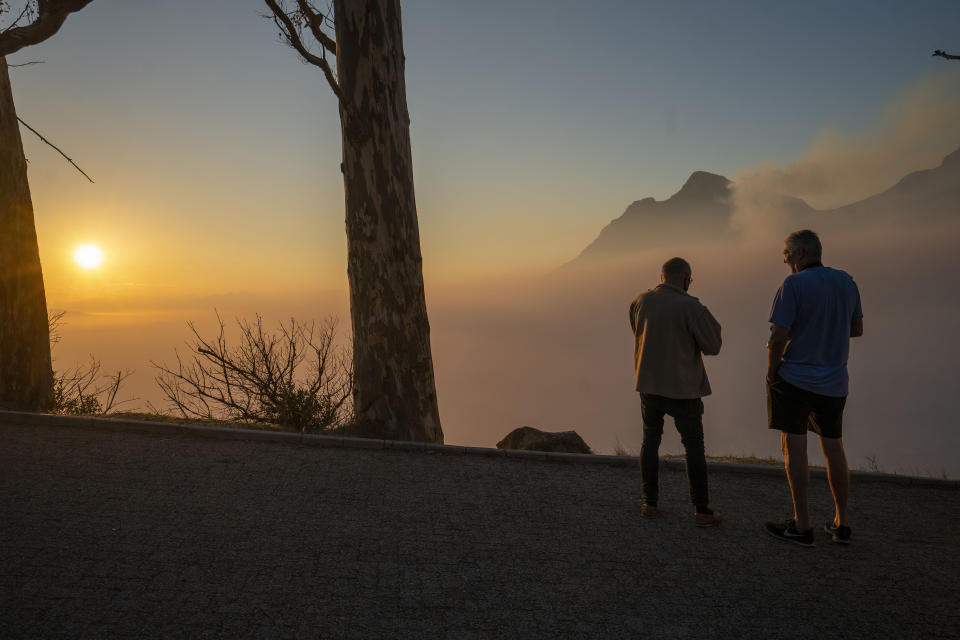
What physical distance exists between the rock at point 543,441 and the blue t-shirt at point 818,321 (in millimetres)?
3830

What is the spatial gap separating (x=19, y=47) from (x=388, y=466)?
25.8 ft

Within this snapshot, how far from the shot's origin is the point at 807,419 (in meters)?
4.38

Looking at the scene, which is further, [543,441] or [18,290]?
[18,290]

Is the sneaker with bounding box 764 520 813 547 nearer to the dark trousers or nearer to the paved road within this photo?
the paved road

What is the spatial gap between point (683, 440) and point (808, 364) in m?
1.02

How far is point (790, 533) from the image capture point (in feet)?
14.4

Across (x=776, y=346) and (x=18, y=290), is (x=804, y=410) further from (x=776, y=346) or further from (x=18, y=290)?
(x=18, y=290)

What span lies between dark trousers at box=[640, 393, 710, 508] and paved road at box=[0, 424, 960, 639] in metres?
0.25

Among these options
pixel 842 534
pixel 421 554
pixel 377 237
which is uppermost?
pixel 377 237

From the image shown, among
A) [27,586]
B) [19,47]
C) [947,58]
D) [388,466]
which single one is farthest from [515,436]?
[19,47]

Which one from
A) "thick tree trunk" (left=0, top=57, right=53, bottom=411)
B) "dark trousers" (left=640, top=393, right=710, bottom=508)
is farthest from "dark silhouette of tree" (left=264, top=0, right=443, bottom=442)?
"thick tree trunk" (left=0, top=57, right=53, bottom=411)

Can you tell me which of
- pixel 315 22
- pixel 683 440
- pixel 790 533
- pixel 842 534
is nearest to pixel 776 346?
pixel 683 440

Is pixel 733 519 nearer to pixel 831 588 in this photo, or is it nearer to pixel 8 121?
pixel 831 588

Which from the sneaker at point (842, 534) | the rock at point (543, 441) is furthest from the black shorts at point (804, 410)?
the rock at point (543, 441)
